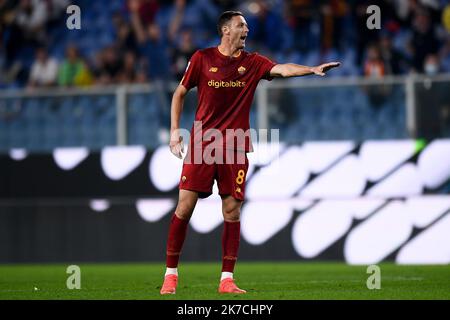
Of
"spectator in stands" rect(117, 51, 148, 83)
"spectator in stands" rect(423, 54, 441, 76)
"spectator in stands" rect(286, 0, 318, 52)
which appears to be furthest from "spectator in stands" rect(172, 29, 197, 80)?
"spectator in stands" rect(423, 54, 441, 76)

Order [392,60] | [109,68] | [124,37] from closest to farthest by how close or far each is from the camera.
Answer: [392,60] → [109,68] → [124,37]

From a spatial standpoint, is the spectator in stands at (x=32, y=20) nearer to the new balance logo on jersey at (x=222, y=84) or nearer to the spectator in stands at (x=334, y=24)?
the spectator in stands at (x=334, y=24)

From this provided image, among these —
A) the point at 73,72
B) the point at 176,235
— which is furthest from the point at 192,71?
the point at 73,72

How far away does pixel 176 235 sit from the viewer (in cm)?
965

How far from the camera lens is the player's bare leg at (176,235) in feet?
31.4

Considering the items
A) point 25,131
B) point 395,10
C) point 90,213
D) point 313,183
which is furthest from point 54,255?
point 395,10

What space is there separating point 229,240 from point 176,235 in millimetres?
469

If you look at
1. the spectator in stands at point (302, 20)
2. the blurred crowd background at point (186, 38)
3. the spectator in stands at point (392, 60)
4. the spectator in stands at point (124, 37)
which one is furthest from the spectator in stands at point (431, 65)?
the spectator in stands at point (124, 37)

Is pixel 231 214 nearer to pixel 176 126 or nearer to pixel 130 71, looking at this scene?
pixel 176 126

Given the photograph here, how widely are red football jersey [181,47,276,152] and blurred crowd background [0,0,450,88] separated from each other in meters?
7.43

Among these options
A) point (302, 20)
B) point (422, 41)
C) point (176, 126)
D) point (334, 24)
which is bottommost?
point (176, 126)

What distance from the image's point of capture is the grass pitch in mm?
9438

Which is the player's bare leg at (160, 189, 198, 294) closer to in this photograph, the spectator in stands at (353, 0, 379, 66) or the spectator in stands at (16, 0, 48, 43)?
the spectator in stands at (353, 0, 379, 66)
